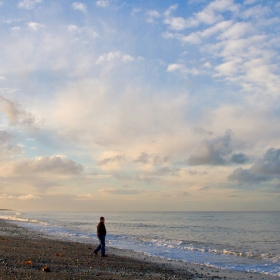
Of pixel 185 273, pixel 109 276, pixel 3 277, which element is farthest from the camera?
pixel 185 273

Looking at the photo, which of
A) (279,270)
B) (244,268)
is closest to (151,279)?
(244,268)

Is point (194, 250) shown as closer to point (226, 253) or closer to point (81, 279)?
point (226, 253)

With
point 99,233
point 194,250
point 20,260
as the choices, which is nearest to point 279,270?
point 194,250

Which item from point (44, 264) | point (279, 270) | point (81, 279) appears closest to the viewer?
point (81, 279)

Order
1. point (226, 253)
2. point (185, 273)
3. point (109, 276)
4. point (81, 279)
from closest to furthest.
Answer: point (81, 279)
point (109, 276)
point (185, 273)
point (226, 253)

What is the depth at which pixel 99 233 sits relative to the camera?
61.1 ft

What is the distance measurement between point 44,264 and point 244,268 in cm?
1149

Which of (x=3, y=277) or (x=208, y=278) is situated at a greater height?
(x=3, y=277)

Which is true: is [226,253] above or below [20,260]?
below

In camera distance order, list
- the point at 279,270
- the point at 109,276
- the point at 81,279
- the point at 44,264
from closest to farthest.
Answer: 1. the point at 81,279
2. the point at 109,276
3. the point at 44,264
4. the point at 279,270

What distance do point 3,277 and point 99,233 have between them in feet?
29.1

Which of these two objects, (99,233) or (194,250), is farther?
(194,250)

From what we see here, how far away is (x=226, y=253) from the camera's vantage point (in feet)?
81.3

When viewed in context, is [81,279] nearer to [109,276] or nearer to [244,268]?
[109,276]
